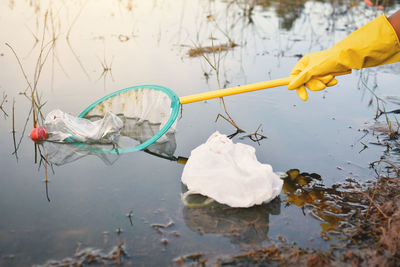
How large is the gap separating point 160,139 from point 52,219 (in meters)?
1.20

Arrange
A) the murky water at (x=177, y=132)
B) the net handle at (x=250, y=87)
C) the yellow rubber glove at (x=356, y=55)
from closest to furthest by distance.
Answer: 1. the murky water at (x=177, y=132)
2. the yellow rubber glove at (x=356, y=55)
3. the net handle at (x=250, y=87)

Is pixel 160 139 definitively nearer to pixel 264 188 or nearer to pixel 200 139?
pixel 200 139

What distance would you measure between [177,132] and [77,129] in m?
0.83

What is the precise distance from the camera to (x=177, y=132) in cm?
345

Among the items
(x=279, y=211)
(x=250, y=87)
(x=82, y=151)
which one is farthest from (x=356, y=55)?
(x=82, y=151)

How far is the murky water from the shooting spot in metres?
2.16

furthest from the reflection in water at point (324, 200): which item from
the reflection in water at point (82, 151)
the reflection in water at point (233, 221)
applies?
the reflection in water at point (82, 151)

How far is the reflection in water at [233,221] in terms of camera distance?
7.17 ft

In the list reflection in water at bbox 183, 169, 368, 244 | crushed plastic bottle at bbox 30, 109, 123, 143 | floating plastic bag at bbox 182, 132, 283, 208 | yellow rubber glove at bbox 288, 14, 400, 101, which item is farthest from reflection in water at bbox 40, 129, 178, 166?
yellow rubber glove at bbox 288, 14, 400, 101

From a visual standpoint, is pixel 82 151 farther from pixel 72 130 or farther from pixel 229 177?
pixel 229 177

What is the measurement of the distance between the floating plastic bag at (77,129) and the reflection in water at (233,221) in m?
1.06

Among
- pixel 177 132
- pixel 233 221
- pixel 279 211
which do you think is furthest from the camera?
pixel 177 132

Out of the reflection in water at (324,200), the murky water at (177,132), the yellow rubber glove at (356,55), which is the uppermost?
the yellow rubber glove at (356,55)

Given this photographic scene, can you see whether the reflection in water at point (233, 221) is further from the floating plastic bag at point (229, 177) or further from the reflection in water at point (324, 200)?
the reflection in water at point (324, 200)
